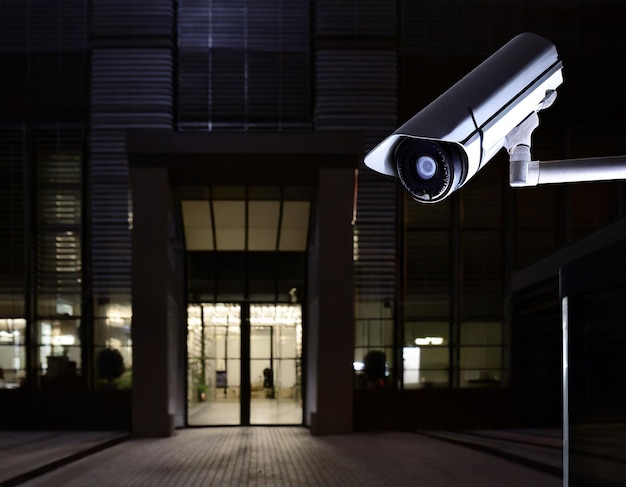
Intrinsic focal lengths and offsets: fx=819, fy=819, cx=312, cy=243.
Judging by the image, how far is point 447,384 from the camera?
18234mm

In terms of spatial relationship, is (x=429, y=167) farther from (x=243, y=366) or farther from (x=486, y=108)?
(x=243, y=366)

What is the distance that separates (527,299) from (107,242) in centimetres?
932

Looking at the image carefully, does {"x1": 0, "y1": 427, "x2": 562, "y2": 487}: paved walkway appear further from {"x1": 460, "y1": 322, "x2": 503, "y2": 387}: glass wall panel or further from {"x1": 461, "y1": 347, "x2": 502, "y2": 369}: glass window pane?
{"x1": 461, "y1": 347, "x2": 502, "y2": 369}: glass window pane

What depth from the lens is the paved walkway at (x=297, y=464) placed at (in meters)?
11.0

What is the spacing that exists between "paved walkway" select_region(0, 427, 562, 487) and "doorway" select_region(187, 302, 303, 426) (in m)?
2.40


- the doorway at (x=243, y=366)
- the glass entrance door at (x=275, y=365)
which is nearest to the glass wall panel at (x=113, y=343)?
the doorway at (x=243, y=366)

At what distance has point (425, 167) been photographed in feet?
7.17

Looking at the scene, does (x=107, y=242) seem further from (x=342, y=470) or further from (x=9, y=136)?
(x=342, y=470)

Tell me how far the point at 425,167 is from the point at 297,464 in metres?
11.3

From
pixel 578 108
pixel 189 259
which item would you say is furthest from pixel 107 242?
pixel 578 108

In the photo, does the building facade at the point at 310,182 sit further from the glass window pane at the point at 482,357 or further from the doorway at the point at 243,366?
the doorway at the point at 243,366

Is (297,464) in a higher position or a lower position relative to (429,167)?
lower

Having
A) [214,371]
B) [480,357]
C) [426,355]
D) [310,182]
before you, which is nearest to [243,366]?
[214,371]

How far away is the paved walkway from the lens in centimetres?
1098
